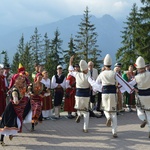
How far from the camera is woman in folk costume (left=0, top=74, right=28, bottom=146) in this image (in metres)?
7.27

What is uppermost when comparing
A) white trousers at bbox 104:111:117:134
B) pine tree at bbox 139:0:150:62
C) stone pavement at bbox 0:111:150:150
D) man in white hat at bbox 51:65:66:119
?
pine tree at bbox 139:0:150:62

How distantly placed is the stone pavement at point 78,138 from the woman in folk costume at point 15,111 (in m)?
0.38

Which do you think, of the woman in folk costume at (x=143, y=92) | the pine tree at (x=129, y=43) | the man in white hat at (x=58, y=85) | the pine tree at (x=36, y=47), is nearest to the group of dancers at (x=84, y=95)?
the woman in folk costume at (x=143, y=92)

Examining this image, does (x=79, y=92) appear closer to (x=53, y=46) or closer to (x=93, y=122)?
(x=93, y=122)

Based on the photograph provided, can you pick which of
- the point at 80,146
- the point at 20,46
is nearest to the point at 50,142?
the point at 80,146

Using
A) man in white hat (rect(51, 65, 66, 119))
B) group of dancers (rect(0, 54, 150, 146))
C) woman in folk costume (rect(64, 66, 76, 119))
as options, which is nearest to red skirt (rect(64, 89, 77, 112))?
woman in folk costume (rect(64, 66, 76, 119))

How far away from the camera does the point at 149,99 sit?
26.5ft

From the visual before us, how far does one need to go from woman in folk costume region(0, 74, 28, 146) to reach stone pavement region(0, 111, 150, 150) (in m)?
0.38

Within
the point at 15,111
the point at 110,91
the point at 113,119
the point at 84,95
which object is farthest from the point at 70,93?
the point at 15,111

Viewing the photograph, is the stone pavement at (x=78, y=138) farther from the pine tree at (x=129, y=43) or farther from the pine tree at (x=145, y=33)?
the pine tree at (x=129, y=43)

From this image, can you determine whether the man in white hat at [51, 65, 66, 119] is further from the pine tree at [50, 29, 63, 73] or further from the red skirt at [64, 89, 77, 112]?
the pine tree at [50, 29, 63, 73]

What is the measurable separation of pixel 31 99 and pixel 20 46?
55912 millimetres

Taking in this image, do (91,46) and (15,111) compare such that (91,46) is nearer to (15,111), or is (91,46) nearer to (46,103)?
(46,103)

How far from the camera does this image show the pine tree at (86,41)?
44.4 m
